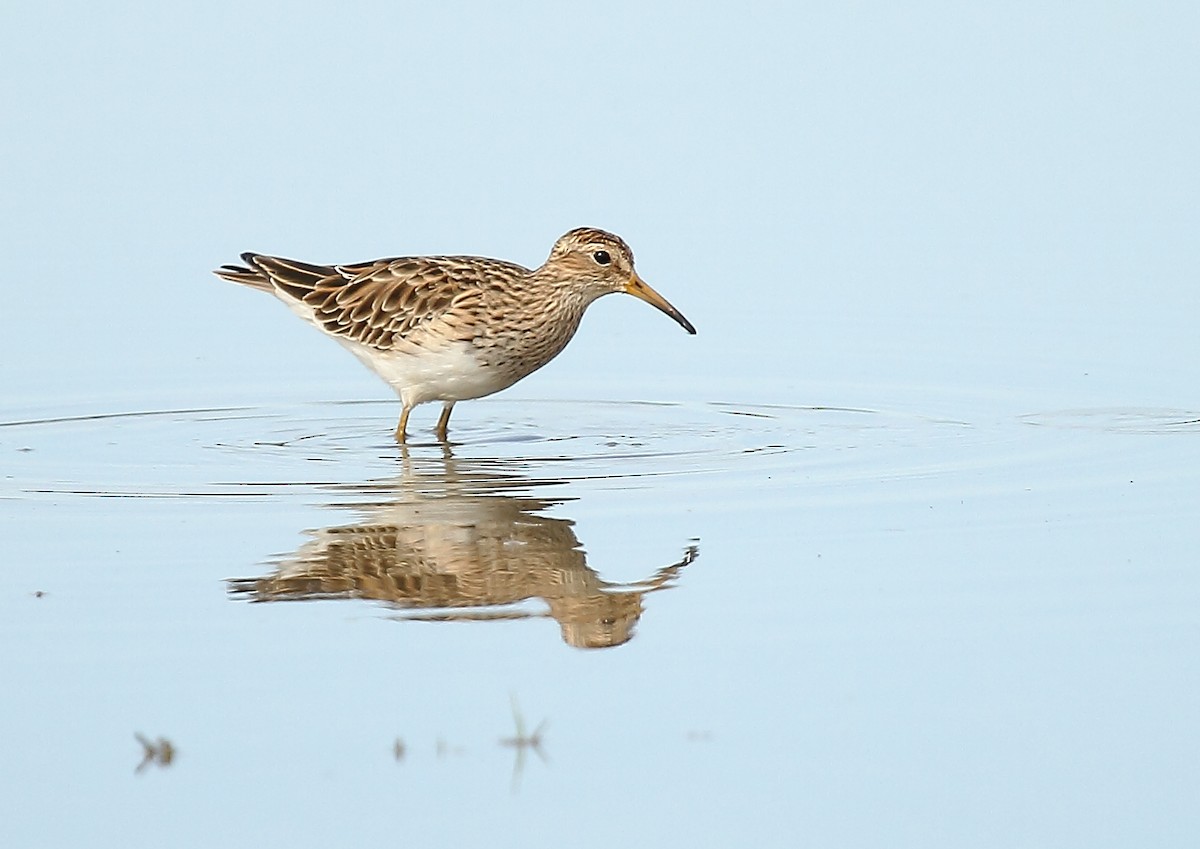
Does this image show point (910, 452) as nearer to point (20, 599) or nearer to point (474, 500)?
point (474, 500)

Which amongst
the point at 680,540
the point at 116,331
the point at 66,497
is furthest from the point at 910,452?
the point at 116,331

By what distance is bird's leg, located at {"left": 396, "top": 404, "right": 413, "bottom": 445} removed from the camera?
12445 millimetres

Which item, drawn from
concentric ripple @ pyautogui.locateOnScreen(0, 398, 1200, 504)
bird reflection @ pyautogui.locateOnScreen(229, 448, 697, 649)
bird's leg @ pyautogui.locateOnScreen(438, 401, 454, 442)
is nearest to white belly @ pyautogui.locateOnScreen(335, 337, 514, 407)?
bird's leg @ pyautogui.locateOnScreen(438, 401, 454, 442)

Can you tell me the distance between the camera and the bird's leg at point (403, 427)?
12.4 meters

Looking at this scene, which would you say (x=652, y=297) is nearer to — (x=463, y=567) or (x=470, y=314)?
(x=470, y=314)

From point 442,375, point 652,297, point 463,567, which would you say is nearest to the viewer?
point 463,567

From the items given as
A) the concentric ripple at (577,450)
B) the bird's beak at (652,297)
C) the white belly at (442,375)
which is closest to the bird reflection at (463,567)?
the concentric ripple at (577,450)

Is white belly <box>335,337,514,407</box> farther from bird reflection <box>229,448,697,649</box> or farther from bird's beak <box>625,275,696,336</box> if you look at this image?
bird reflection <box>229,448,697,649</box>

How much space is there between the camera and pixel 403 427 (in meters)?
12.6

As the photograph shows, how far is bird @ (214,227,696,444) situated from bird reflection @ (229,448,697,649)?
7.27ft

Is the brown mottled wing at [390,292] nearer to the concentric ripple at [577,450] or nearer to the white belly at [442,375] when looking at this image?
the white belly at [442,375]

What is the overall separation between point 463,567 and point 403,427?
12.7ft

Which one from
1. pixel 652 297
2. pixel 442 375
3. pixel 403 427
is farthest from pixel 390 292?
pixel 652 297

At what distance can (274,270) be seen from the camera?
1362 cm
